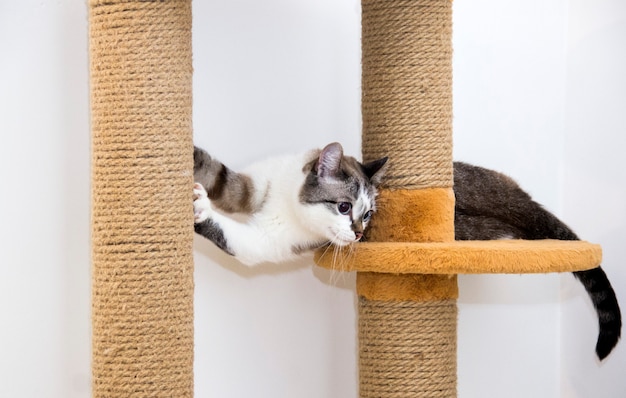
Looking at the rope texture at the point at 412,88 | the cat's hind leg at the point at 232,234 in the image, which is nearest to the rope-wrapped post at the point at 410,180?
the rope texture at the point at 412,88

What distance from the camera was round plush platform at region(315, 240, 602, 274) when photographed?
1311 millimetres

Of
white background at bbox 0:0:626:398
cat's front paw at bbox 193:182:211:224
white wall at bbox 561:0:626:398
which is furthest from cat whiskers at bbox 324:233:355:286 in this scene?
white wall at bbox 561:0:626:398

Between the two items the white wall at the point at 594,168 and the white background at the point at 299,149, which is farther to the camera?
the white wall at the point at 594,168

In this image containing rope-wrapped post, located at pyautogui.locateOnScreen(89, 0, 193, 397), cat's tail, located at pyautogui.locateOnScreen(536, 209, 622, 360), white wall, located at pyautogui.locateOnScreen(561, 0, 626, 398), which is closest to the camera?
rope-wrapped post, located at pyautogui.locateOnScreen(89, 0, 193, 397)

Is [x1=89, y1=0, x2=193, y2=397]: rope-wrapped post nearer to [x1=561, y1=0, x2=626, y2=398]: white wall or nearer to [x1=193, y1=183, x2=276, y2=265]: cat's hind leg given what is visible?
[x1=193, y1=183, x2=276, y2=265]: cat's hind leg

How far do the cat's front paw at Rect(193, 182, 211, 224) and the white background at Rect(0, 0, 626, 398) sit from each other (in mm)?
378

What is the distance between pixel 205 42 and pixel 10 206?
1.99 ft

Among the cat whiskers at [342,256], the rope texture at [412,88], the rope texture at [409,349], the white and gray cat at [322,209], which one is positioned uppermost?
the rope texture at [412,88]

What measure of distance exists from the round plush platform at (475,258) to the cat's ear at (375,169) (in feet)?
0.50

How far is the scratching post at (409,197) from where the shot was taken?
4.87 ft

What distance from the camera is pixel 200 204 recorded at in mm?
1460

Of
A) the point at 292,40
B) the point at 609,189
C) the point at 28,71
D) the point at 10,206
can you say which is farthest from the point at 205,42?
the point at 609,189

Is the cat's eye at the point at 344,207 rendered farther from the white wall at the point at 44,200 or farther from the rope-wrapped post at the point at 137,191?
the white wall at the point at 44,200

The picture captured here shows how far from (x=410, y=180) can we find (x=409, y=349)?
1.16 ft
